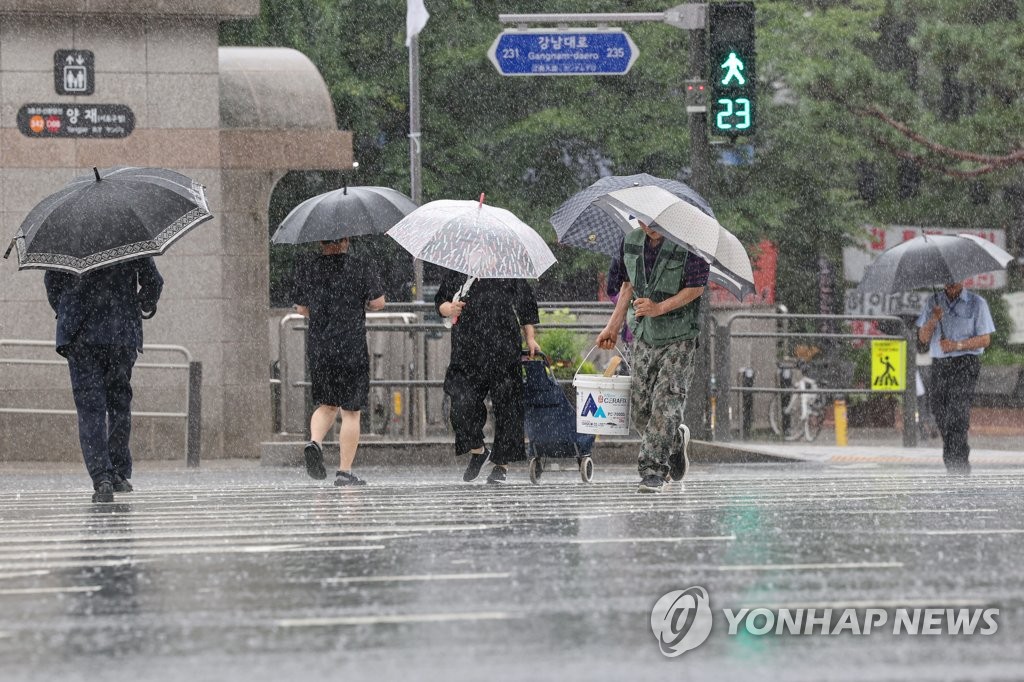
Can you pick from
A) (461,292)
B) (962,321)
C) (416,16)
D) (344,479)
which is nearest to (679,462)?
(461,292)

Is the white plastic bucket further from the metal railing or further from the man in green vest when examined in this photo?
the metal railing

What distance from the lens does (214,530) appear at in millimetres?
8523

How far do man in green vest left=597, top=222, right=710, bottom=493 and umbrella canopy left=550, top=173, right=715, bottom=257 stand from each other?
1.71ft

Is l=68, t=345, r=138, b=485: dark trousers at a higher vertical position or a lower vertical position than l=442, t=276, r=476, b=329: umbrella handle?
lower

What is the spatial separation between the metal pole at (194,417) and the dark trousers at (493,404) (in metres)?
4.49

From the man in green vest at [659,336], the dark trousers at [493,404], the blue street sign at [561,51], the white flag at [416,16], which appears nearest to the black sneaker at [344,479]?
the dark trousers at [493,404]

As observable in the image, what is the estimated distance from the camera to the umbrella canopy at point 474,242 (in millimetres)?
11883

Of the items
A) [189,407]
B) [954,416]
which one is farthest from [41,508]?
[954,416]

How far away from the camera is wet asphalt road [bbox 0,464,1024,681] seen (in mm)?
4664

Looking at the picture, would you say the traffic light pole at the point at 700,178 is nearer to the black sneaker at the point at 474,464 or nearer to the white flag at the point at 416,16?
the black sneaker at the point at 474,464

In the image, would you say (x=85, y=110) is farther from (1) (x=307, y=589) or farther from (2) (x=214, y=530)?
(1) (x=307, y=589)

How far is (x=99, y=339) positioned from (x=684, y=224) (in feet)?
11.7

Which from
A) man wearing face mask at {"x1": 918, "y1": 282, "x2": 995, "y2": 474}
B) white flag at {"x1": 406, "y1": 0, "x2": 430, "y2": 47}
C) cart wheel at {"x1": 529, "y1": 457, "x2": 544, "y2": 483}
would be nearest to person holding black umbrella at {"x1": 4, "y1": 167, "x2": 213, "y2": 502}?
cart wheel at {"x1": 529, "y1": 457, "x2": 544, "y2": 483}

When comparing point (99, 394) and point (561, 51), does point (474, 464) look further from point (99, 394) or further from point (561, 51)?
point (561, 51)
